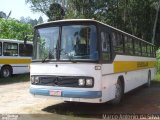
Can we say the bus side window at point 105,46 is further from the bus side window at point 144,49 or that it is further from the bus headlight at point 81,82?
the bus side window at point 144,49

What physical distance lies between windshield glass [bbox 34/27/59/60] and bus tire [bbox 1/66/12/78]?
12.7m

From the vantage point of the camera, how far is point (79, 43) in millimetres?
10922

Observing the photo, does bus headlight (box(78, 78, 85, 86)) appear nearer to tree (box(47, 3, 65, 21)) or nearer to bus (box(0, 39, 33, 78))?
bus (box(0, 39, 33, 78))

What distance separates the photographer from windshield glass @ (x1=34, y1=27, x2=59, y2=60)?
37.3ft

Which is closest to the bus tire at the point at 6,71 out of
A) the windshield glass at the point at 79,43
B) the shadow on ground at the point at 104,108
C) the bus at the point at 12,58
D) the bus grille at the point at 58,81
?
the bus at the point at 12,58

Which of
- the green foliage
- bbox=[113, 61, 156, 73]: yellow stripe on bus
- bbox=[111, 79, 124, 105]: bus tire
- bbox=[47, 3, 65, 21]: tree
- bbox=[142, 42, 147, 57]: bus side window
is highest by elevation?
bbox=[47, 3, 65, 21]: tree

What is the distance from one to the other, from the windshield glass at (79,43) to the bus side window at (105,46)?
475mm

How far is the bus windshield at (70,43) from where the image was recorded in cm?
1075

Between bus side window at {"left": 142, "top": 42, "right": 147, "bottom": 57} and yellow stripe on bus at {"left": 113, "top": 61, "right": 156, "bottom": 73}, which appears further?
bus side window at {"left": 142, "top": 42, "right": 147, "bottom": 57}

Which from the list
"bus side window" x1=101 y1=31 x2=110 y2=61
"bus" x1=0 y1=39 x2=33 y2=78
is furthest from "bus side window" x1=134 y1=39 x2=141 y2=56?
"bus" x1=0 y1=39 x2=33 y2=78

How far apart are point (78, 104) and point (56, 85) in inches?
87.5

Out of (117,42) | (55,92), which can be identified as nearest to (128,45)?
(117,42)

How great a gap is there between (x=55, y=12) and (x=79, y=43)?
47.4m

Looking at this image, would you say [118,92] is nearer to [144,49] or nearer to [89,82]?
[89,82]
